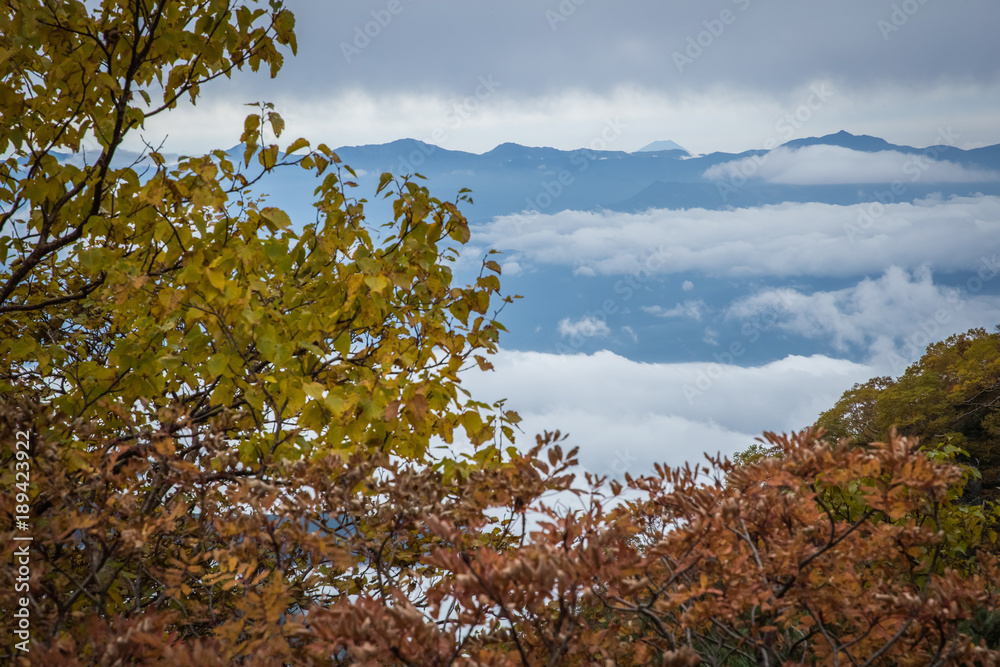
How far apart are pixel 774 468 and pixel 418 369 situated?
1.74 meters

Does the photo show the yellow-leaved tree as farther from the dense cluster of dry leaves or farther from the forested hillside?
the forested hillside

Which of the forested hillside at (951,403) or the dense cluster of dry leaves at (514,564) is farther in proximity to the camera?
the forested hillside at (951,403)

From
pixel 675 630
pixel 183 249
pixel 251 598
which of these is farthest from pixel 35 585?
pixel 675 630

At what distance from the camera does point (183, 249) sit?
326cm

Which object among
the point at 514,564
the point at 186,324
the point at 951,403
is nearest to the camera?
the point at 514,564

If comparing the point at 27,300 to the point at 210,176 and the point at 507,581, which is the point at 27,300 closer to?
the point at 210,176

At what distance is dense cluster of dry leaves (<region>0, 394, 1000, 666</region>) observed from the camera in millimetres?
1766

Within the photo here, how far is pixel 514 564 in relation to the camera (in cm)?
164

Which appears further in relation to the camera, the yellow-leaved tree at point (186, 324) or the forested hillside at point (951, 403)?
the forested hillside at point (951, 403)

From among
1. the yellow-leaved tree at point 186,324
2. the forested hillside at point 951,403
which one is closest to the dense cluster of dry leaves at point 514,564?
the yellow-leaved tree at point 186,324

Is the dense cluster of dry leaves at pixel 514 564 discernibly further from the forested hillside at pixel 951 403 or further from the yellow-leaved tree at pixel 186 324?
the forested hillside at pixel 951 403

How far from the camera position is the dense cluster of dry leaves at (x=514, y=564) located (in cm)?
177

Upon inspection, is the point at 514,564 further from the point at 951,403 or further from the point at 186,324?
the point at 951,403

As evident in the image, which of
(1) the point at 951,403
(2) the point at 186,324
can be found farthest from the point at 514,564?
(1) the point at 951,403
